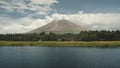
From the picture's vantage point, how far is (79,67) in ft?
226

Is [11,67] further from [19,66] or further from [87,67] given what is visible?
[87,67]

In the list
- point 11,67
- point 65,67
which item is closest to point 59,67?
point 65,67

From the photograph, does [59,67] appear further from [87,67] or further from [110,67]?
[110,67]

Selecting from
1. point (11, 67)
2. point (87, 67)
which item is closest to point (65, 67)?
point (87, 67)

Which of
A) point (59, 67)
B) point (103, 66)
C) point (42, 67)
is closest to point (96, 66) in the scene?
point (103, 66)

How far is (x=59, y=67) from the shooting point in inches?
2697

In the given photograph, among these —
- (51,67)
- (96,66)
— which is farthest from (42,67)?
(96,66)

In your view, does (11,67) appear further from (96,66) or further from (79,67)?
(96,66)

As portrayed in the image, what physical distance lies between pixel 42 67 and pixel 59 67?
5.56m

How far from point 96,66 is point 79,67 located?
18.6ft

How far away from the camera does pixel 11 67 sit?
225ft

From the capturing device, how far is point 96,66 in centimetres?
6938

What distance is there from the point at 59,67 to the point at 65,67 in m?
1.97

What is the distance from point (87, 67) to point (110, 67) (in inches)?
290
